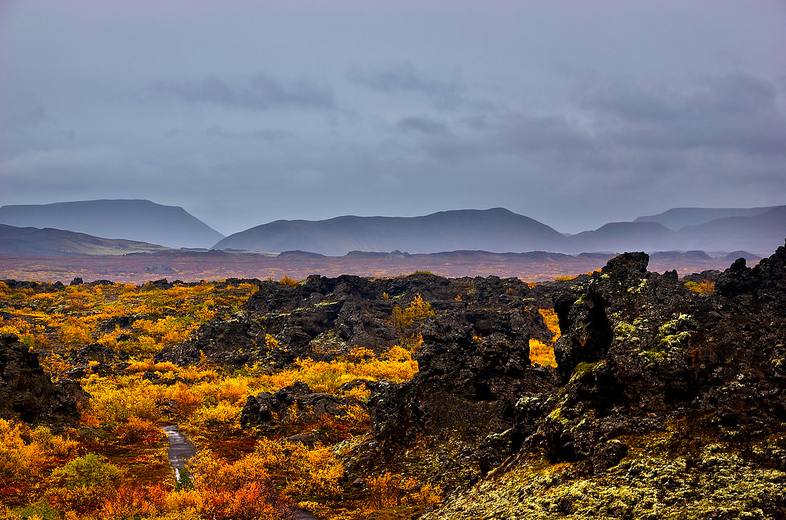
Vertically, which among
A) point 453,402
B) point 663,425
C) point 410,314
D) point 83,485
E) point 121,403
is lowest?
point 121,403

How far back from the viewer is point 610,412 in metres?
14.2

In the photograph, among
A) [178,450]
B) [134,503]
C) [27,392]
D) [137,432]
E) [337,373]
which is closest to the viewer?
[134,503]

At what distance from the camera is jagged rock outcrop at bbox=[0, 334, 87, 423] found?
33.5 metres

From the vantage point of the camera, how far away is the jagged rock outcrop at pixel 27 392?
33531 millimetres

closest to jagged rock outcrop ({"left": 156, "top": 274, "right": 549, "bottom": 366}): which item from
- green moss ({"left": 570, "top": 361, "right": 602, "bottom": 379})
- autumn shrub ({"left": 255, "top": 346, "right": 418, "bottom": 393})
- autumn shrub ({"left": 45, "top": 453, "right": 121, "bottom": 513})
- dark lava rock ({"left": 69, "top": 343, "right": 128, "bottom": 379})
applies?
autumn shrub ({"left": 255, "top": 346, "right": 418, "bottom": 393})

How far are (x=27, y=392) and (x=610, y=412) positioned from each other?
3621cm

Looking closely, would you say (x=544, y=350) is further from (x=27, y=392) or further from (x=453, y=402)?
(x=27, y=392)

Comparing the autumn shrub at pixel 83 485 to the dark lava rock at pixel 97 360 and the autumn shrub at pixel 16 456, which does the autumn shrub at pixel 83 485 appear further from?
the dark lava rock at pixel 97 360

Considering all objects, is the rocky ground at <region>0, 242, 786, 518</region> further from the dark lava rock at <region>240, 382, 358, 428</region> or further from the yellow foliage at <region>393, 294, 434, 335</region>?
the yellow foliage at <region>393, 294, 434, 335</region>

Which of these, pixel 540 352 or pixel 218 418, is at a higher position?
pixel 540 352

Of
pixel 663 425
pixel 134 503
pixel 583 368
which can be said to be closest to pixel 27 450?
pixel 134 503

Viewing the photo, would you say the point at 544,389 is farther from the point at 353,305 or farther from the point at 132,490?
the point at 353,305

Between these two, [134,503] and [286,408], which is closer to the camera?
[134,503]

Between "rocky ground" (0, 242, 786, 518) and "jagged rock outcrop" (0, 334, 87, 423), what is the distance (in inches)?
9.4
